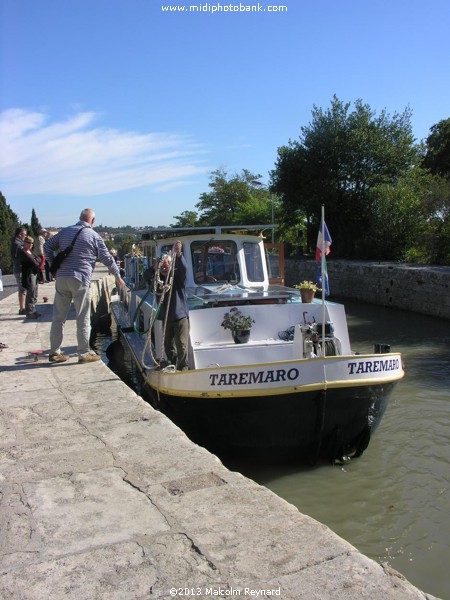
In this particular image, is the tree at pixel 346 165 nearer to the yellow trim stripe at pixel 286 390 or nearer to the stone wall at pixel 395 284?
the stone wall at pixel 395 284

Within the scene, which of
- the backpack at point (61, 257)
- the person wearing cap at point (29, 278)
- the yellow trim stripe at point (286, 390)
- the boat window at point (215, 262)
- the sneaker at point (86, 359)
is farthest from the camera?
the person wearing cap at point (29, 278)

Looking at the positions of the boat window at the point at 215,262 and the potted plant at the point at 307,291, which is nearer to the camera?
the potted plant at the point at 307,291

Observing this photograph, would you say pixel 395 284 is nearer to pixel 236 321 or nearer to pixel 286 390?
pixel 236 321

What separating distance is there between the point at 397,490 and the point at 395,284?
1534cm

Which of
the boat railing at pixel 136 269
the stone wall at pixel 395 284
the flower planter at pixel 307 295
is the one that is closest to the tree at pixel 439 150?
the stone wall at pixel 395 284

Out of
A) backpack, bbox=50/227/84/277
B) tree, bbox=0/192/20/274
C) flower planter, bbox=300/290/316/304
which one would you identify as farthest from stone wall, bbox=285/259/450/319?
tree, bbox=0/192/20/274

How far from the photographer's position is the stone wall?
58.2ft

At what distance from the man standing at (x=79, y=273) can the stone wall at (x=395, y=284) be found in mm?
13629

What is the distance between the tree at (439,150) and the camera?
1404 inches

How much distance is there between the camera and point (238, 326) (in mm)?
6871

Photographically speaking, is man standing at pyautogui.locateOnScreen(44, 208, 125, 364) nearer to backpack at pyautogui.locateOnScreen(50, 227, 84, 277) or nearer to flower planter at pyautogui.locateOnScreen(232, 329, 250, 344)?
backpack at pyautogui.locateOnScreen(50, 227, 84, 277)

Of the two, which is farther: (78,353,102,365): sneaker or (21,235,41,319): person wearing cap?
(21,235,41,319): person wearing cap

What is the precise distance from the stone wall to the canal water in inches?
359

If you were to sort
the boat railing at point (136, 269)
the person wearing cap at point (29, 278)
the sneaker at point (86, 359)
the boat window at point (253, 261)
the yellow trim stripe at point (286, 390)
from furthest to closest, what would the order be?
1. the boat railing at point (136, 269)
2. the person wearing cap at point (29, 278)
3. the boat window at point (253, 261)
4. the sneaker at point (86, 359)
5. the yellow trim stripe at point (286, 390)
